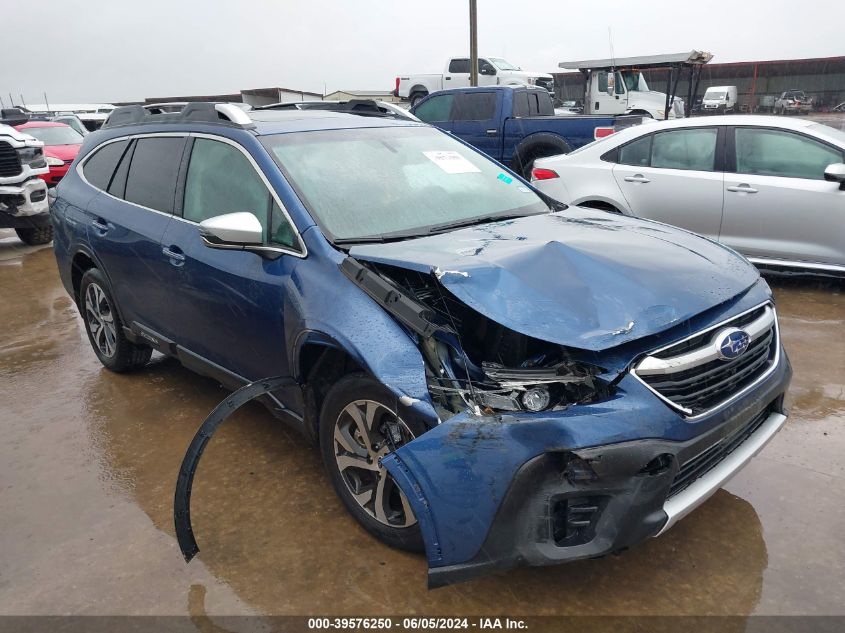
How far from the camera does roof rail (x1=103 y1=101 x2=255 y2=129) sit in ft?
11.7

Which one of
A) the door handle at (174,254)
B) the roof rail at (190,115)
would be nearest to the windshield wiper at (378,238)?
the roof rail at (190,115)

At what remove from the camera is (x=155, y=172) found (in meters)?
4.07

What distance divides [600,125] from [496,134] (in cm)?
202

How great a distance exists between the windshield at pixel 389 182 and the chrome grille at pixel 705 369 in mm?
1279

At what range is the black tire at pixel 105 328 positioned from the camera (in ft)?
15.1

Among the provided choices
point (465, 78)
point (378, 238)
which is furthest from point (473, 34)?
point (378, 238)

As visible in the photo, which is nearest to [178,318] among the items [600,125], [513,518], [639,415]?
[513,518]

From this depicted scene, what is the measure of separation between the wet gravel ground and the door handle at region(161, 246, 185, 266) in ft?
3.28

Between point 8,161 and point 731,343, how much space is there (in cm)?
994

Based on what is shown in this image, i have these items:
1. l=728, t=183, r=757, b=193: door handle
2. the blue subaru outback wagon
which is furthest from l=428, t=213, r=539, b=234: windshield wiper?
l=728, t=183, r=757, b=193: door handle

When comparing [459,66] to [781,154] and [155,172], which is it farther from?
[155,172]

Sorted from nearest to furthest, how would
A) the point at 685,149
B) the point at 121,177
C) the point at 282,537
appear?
the point at 282,537 → the point at 121,177 → the point at 685,149

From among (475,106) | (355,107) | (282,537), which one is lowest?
(282,537)

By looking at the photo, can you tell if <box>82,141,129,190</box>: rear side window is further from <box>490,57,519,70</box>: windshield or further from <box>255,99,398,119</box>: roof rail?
<box>490,57,519,70</box>: windshield
